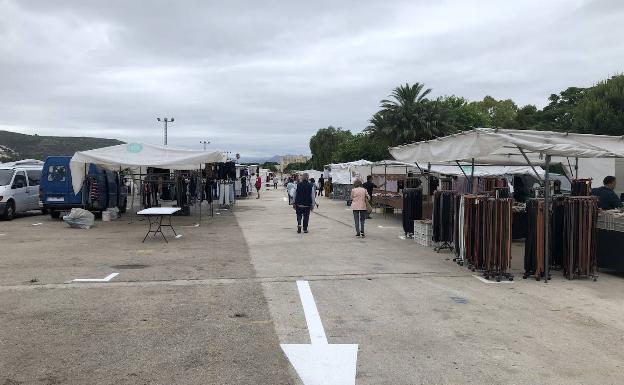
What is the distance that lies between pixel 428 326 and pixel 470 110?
56.3 meters

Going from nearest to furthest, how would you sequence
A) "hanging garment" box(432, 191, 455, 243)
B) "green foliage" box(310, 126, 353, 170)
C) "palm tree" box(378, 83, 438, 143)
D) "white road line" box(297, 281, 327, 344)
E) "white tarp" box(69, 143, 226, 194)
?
"white road line" box(297, 281, 327, 344), "hanging garment" box(432, 191, 455, 243), "white tarp" box(69, 143, 226, 194), "palm tree" box(378, 83, 438, 143), "green foliage" box(310, 126, 353, 170)

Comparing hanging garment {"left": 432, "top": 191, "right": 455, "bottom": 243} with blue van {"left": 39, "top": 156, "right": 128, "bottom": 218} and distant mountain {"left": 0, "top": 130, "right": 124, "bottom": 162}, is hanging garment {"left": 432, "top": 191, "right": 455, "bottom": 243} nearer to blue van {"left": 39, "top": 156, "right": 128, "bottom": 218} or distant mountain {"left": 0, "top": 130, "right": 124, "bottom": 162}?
blue van {"left": 39, "top": 156, "right": 128, "bottom": 218}

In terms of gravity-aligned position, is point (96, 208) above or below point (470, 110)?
below

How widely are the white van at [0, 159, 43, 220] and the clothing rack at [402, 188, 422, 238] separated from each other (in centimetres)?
1352

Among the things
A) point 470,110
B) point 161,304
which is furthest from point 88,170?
point 470,110

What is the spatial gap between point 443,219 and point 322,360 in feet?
23.6

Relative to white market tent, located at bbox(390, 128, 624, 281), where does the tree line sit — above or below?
above

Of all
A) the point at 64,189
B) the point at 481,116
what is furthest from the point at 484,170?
the point at 481,116

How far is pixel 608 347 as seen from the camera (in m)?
5.34

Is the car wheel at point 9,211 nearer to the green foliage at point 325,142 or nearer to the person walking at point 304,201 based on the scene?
the person walking at point 304,201

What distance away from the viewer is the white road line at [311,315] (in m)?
5.56

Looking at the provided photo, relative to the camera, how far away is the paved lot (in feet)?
15.3

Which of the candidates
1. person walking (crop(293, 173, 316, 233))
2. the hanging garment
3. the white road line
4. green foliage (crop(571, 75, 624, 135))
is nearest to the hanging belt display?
the hanging garment

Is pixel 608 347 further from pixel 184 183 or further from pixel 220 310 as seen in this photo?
pixel 184 183
